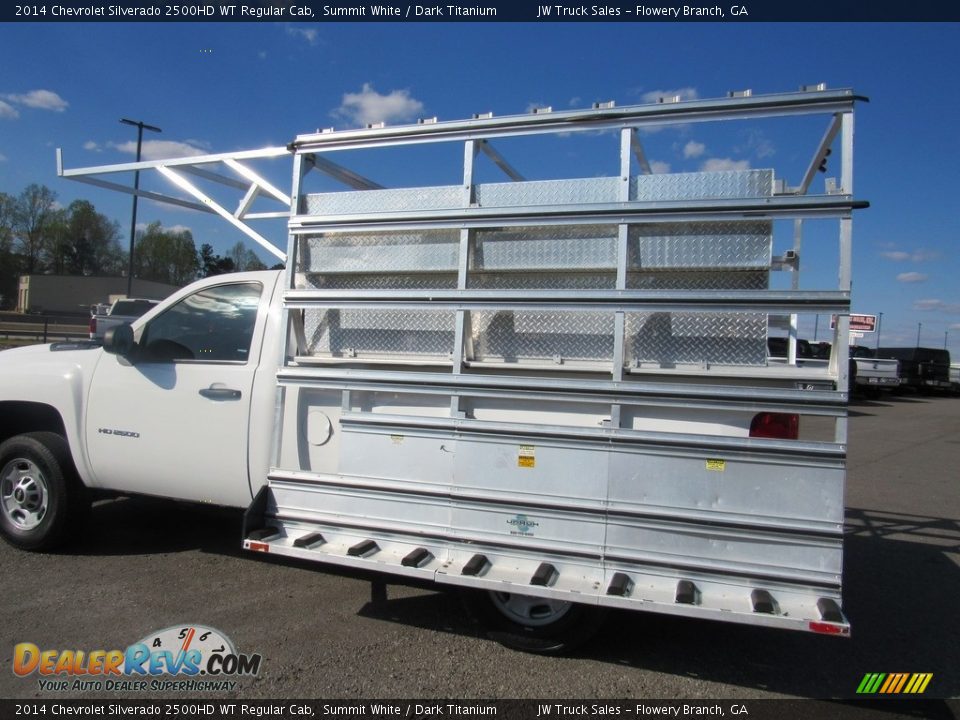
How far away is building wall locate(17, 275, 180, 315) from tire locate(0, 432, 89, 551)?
173ft

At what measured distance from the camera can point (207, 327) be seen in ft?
15.6

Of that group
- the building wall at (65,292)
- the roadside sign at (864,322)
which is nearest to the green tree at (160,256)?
the building wall at (65,292)

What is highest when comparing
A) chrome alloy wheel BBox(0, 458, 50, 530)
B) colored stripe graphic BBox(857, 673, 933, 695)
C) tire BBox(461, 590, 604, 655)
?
chrome alloy wheel BBox(0, 458, 50, 530)

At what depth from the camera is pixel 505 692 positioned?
336 centimetres

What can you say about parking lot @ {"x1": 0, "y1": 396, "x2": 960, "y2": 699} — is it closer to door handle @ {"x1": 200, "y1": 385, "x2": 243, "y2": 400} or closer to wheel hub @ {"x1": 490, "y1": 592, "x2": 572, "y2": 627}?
wheel hub @ {"x1": 490, "y1": 592, "x2": 572, "y2": 627}

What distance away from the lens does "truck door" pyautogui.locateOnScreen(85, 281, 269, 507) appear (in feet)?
14.3

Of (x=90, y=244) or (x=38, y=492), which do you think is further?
(x=90, y=244)

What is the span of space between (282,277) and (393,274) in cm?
90

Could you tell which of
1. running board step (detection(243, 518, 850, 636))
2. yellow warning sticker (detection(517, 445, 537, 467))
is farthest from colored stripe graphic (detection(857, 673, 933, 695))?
yellow warning sticker (detection(517, 445, 537, 467))

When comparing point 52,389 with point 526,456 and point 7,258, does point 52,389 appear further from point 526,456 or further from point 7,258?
point 7,258

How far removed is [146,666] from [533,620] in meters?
2.04

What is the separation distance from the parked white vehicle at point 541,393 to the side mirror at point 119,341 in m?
0.02

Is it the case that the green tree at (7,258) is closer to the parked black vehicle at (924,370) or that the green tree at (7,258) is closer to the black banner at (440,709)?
the parked black vehicle at (924,370)

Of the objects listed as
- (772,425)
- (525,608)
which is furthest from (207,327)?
(772,425)
